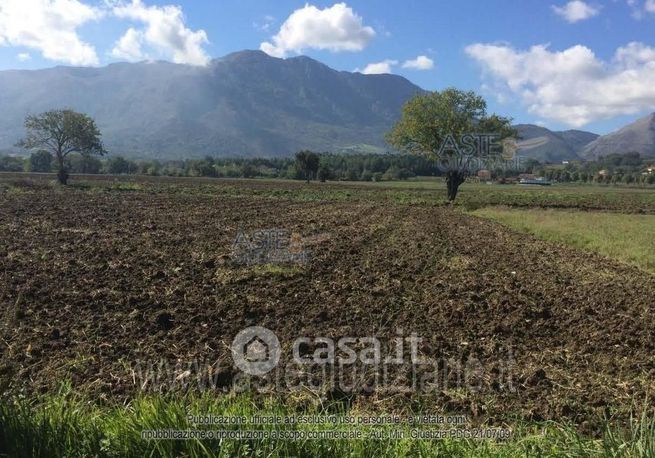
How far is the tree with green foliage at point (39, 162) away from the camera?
104m

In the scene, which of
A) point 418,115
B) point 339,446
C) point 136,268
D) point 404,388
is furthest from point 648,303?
point 418,115

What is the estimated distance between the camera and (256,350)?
21.7ft

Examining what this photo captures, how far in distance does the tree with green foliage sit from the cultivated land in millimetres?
103462

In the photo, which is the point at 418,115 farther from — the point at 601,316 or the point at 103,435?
the point at 103,435

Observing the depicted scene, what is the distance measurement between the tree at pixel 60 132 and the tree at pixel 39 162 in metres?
54.1

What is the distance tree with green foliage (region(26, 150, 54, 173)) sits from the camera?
104 meters

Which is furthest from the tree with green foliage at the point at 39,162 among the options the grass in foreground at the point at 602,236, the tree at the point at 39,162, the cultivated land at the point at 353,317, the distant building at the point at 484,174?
the grass in foreground at the point at 602,236

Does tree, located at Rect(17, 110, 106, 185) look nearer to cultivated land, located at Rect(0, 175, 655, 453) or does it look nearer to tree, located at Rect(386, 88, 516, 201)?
tree, located at Rect(386, 88, 516, 201)

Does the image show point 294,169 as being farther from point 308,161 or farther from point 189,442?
point 189,442

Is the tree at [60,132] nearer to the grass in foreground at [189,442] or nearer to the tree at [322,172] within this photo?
the tree at [322,172]

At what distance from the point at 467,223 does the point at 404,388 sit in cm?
2145

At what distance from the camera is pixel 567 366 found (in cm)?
635

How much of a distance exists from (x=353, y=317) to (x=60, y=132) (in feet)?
198

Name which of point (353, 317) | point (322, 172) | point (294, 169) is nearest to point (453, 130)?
point (353, 317)
